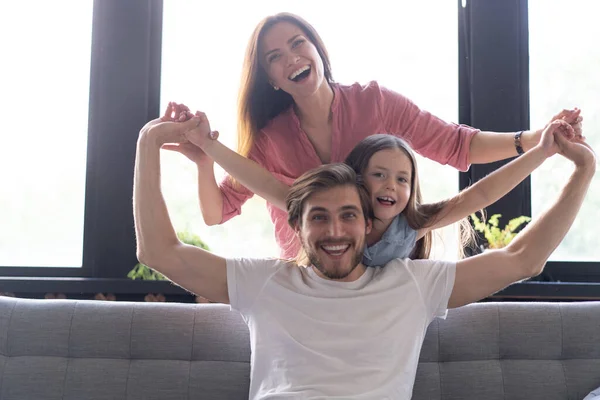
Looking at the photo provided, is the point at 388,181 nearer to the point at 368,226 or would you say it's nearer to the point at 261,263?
the point at 368,226

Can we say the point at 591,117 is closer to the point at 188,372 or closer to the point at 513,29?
the point at 513,29

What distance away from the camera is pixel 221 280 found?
182 cm

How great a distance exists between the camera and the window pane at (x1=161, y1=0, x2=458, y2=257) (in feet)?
9.55

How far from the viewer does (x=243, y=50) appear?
9.61 feet

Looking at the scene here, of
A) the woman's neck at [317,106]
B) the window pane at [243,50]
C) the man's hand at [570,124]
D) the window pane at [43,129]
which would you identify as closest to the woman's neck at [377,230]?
the woman's neck at [317,106]

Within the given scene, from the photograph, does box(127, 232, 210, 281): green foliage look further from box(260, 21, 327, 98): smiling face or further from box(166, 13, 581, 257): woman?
box(260, 21, 327, 98): smiling face

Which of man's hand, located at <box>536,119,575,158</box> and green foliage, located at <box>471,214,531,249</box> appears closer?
man's hand, located at <box>536,119,575,158</box>

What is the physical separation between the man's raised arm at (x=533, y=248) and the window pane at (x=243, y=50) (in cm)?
108

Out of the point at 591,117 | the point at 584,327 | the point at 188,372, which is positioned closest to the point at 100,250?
the point at 188,372

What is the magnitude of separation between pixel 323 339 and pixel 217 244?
4.12ft

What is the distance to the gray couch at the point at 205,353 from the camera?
1930 mm

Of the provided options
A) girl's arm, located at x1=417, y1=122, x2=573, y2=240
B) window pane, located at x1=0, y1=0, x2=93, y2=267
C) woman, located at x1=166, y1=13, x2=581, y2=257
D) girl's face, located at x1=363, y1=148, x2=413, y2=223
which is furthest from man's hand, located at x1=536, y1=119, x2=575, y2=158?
window pane, located at x1=0, y1=0, x2=93, y2=267

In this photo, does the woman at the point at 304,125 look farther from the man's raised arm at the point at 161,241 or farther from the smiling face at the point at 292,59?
the man's raised arm at the point at 161,241

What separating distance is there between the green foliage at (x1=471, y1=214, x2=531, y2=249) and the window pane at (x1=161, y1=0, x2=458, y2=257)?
252 mm
